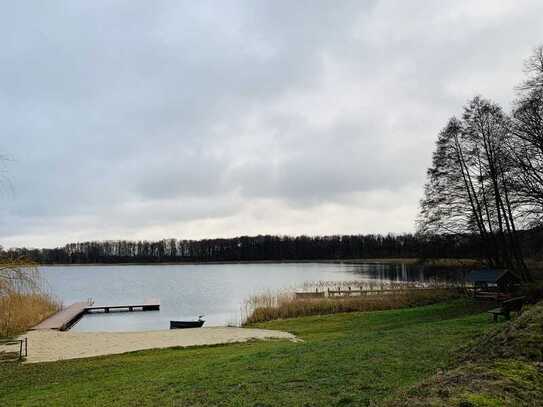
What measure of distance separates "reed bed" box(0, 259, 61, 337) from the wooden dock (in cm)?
65

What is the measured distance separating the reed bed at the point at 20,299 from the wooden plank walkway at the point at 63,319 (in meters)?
0.51

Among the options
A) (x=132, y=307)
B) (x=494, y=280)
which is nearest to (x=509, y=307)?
(x=494, y=280)

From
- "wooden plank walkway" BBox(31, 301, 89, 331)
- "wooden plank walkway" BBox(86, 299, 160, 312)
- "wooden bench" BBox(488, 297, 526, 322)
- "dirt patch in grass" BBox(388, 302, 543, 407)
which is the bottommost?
"wooden plank walkway" BBox(86, 299, 160, 312)

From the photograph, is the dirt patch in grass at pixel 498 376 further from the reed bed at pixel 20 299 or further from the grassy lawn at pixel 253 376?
the reed bed at pixel 20 299

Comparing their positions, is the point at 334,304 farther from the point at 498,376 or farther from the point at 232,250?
the point at 232,250

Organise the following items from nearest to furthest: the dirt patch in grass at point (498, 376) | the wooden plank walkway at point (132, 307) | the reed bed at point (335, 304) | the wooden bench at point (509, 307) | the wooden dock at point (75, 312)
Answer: the dirt patch in grass at point (498, 376), the wooden bench at point (509, 307), the reed bed at point (335, 304), the wooden dock at point (75, 312), the wooden plank walkway at point (132, 307)

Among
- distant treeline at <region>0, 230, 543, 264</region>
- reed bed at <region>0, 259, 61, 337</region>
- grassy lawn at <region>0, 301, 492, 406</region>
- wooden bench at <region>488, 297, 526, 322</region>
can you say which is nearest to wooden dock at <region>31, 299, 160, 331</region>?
reed bed at <region>0, 259, 61, 337</region>

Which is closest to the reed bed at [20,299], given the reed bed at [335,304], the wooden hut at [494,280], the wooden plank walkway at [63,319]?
the wooden plank walkway at [63,319]

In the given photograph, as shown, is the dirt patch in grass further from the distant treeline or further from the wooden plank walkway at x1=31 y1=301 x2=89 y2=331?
the distant treeline

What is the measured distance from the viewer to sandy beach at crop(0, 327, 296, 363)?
15.7 meters

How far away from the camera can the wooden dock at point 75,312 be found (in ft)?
83.1

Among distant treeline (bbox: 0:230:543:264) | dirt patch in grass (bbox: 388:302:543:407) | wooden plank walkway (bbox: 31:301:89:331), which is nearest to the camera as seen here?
dirt patch in grass (bbox: 388:302:543:407)

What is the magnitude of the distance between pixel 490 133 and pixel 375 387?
23292 millimetres

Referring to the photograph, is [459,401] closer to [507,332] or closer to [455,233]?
[507,332]
